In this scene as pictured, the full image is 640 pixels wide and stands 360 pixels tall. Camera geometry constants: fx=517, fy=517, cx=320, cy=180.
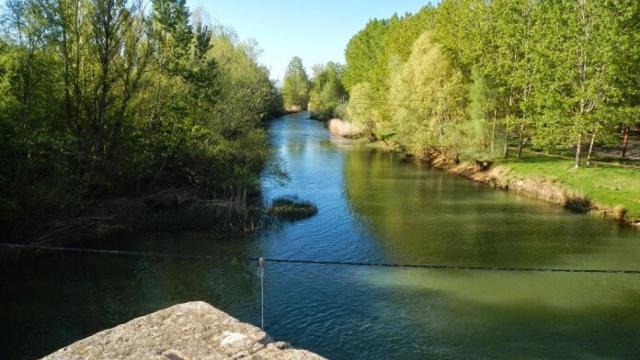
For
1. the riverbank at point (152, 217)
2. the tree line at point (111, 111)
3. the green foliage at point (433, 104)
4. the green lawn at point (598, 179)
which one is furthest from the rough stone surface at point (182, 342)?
the green foliage at point (433, 104)

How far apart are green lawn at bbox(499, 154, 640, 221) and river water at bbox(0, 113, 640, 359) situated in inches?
110

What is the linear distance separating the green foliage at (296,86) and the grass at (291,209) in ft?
377

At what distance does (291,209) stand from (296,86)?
125179 mm

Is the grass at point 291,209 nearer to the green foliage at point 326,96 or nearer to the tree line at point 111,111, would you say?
the tree line at point 111,111

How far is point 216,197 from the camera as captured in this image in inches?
1366

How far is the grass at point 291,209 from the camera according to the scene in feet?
108

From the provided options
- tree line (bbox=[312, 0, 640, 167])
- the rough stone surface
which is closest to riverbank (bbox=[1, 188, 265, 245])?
the rough stone surface

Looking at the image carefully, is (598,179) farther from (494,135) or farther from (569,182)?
(494,135)

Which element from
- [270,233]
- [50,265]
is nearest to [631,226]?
[270,233]

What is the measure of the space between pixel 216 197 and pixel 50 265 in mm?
12223

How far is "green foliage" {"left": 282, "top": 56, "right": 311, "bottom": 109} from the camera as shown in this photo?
151 m

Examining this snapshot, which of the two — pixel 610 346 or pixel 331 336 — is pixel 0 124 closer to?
pixel 331 336

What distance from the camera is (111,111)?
30.6 metres

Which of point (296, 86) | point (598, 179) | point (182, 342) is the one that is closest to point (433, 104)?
point (598, 179)
